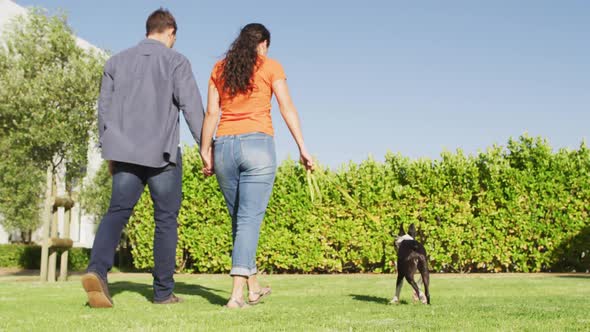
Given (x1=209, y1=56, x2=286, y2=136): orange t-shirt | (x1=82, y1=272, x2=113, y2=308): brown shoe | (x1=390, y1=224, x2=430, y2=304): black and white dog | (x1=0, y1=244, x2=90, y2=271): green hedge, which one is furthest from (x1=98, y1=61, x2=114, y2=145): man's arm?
(x1=0, y1=244, x2=90, y2=271): green hedge

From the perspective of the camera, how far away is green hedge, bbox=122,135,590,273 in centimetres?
1352

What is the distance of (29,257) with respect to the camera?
19641mm

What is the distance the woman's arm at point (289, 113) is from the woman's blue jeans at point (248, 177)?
0.20 metres

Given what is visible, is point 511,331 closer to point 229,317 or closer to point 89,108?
point 229,317

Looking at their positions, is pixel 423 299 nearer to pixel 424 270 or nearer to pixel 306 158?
pixel 424 270

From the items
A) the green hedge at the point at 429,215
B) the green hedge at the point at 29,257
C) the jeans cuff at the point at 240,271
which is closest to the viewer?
the jeans cuff at the point at 240,271

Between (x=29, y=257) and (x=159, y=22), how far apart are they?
1645cm

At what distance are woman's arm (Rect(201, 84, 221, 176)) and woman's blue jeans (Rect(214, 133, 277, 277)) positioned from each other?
0.10m

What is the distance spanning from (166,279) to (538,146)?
10612mm

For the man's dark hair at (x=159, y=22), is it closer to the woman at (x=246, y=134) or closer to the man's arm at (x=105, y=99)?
the man's arm at (x=105, y=99)

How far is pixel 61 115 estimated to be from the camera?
14.7 metres

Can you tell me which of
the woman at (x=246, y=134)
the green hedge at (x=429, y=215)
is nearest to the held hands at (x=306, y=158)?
the woman at (x=246, y=134)

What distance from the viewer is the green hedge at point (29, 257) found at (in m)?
18.4

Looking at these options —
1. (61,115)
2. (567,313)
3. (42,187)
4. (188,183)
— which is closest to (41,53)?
(61,115)
